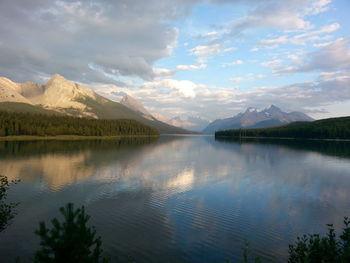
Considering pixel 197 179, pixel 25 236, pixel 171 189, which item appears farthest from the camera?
pixel 197 179

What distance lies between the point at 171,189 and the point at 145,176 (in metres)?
13.3

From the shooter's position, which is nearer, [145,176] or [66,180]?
[66,180]

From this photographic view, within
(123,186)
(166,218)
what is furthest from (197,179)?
(166,218)

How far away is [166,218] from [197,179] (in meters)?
25.8

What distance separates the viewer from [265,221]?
2964 centimetres

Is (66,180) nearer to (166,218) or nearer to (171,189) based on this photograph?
(171,189)

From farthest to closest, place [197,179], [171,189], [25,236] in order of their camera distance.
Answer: [197,179]
[171,189]
[25,236]

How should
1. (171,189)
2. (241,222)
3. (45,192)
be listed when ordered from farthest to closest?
1. (171,189)
2. (45,192)
3. (241,222)

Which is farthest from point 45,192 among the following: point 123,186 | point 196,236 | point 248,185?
point 248,185

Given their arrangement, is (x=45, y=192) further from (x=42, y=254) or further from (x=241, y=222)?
(x=42, y=254)

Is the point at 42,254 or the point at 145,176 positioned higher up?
the point at 42,254

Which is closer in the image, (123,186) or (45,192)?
(45,192)

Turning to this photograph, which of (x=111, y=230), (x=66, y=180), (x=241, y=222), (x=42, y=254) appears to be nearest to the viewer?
(x=42, y=254)

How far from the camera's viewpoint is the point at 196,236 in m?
24.9
